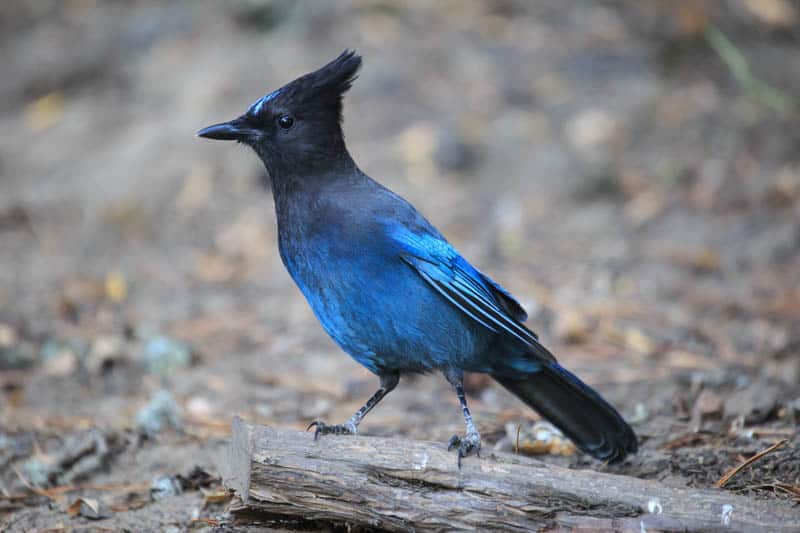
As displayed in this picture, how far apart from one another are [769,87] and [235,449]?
5726 mm

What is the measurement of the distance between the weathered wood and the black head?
49.4 inches

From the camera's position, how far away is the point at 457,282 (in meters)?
3.50

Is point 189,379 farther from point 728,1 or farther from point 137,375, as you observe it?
point 728,1

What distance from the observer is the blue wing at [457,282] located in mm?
3444

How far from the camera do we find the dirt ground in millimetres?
3881

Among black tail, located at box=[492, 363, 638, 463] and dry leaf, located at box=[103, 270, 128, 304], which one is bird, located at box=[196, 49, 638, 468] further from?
dry leaf, located at box=[103, 270, 128, 304]

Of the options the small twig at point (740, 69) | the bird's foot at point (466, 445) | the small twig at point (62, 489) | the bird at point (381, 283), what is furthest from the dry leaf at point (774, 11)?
the small twig at point (62, 489)

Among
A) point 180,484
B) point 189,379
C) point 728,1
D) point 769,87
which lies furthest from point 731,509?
point 728,1

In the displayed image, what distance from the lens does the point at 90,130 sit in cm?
784

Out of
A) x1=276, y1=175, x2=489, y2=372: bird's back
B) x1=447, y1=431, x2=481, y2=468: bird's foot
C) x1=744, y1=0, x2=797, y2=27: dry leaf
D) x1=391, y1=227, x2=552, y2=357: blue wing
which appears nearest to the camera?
x1=447, y1=431, x2=481, y2=468: bird's foot

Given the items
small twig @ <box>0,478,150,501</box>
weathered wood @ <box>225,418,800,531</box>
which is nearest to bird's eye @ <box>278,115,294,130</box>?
weathered wood @ <box>225,418,800,531</box>

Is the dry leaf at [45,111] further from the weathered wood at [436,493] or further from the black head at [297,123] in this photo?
the weathered wood at [436,493]

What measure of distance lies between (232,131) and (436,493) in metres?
1.68

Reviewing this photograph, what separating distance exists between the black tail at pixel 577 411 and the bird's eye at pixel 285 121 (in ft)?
4.21
